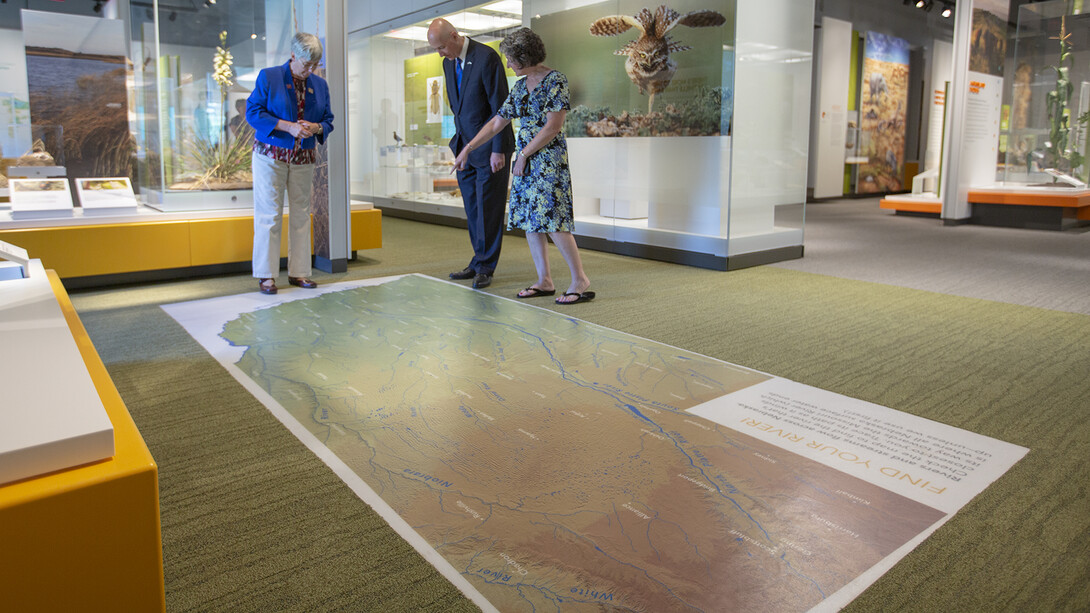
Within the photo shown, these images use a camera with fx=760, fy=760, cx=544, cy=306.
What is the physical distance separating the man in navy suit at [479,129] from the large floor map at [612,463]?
143cm

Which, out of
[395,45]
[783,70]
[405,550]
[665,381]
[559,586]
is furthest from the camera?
[395,45]

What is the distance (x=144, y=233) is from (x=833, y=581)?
4500mm

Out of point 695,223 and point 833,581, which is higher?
point 695,223

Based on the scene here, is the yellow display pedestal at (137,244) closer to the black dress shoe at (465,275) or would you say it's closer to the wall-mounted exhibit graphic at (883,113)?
the black dress shoe at (465,275)

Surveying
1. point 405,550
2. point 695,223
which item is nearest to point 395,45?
point 695,223

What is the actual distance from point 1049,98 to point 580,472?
34.7 feet

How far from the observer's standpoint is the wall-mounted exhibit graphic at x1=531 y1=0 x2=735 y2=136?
18.3 feet

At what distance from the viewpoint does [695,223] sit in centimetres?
586

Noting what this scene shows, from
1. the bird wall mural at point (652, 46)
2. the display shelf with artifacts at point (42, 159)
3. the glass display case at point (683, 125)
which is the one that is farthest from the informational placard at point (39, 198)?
the bird wall mural at point (652, 46)

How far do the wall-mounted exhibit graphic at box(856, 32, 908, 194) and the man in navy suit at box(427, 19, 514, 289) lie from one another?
37.1ft

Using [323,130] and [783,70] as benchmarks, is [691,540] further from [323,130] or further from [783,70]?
[783,70]

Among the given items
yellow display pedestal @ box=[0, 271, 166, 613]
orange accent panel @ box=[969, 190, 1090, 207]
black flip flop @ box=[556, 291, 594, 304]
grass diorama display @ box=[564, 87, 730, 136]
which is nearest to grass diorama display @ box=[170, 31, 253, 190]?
black flip flop @ box=[556, 291, 594, 304]

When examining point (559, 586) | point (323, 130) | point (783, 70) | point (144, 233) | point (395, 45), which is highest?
point (395, 45)

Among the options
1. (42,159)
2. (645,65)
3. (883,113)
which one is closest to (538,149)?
(645,65)
